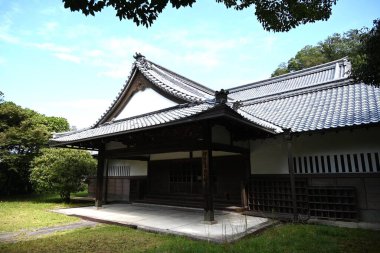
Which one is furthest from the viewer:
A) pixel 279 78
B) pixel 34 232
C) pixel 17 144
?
pixel 279 78

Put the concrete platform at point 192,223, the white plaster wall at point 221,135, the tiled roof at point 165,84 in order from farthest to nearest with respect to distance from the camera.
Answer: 1. the tiled roof at point 165,84
2. the white plaster wall at point 221,135
3. the concrete platform at point 192,223

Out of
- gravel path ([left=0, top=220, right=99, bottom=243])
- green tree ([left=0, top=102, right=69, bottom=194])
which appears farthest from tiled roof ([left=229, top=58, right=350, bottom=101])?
green tree ([left=0, top=102, right=69, bottom=194])

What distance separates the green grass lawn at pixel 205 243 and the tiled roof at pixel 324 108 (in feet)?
10.7

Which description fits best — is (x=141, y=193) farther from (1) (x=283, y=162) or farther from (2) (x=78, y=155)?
(1) (x=283, y=162)

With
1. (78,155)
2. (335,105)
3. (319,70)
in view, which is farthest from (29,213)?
(319,70)

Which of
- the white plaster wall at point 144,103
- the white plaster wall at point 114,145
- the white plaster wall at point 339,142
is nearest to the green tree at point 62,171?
the white plaster wall at point 114,145

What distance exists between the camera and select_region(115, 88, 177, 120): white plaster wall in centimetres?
1217

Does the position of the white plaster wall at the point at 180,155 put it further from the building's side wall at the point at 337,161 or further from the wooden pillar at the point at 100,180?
the wooden pillar at the point at 100,180

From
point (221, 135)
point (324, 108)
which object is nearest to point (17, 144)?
point (221, 135)

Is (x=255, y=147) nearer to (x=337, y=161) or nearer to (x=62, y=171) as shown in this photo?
(x=337, y=161)

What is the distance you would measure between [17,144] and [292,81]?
2262 cm

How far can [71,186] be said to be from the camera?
577 inches

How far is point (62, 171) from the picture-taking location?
47.0 ft

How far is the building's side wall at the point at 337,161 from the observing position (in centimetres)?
815
